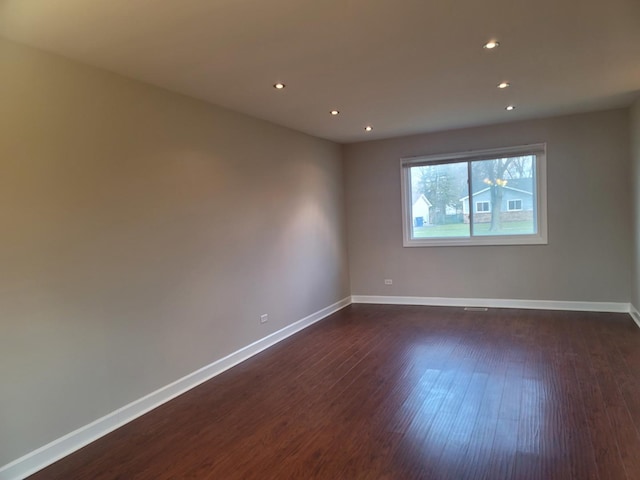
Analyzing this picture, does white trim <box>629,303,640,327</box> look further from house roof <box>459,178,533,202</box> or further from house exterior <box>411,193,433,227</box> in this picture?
house exterior <box>411,193,433,227</box>

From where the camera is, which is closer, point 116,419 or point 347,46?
point 347,46

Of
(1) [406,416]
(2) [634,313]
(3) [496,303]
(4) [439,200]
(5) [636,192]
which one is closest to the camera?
(1) [406,416]

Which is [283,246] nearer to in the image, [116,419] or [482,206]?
[116,419]

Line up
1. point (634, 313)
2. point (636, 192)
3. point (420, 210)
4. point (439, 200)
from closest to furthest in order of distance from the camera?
point (636, 192)
point (634, 313)
point (439, 200)
point (420, 210)

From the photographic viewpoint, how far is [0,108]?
7.53 ft

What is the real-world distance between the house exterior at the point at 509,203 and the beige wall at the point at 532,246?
27cm

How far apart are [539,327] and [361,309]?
2.38 m

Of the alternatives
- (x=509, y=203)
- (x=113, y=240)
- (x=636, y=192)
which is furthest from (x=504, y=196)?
(x=113, y=240)

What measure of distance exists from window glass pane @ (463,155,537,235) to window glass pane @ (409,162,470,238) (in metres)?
0.15

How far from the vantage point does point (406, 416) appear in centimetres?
280

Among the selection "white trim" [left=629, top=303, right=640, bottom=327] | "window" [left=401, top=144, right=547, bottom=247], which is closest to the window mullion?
"window" [left=401, top=144, right=547, bottom=247]

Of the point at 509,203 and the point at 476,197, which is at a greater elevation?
the point at 476,197

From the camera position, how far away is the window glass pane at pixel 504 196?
18.1ft

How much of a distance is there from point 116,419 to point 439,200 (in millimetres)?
4909
